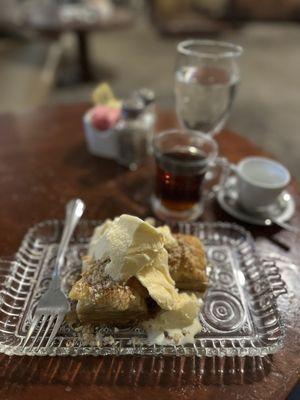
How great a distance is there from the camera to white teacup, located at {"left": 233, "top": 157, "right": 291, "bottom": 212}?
0.84 metres

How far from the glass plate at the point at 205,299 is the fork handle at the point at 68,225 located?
0.05 feet

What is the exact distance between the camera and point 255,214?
87 cm

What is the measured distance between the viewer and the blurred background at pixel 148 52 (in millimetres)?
2748

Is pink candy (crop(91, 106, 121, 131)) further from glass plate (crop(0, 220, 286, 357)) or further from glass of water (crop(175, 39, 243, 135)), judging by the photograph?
glass plate (crop(0, 220, 286, 357))

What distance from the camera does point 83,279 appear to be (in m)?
0.62

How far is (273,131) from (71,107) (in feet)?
5.24

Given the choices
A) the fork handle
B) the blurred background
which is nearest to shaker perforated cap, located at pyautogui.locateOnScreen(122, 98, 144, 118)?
the fork handle

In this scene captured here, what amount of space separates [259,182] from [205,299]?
0.35 meters

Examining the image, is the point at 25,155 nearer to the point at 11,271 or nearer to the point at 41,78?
the point at 11,271

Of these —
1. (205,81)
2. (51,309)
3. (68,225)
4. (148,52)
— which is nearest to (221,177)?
(205,81)

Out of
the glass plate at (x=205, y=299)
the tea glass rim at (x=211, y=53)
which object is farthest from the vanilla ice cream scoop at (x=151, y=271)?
the tea glass rim at (x=211, y=53)

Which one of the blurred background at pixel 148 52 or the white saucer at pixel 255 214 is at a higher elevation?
the white saucer at pixel 255 214

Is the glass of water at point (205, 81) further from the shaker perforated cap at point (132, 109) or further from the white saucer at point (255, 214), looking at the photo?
the white saucer at point (255, 214)

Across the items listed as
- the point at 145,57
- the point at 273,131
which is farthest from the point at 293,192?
the point at 145,57
